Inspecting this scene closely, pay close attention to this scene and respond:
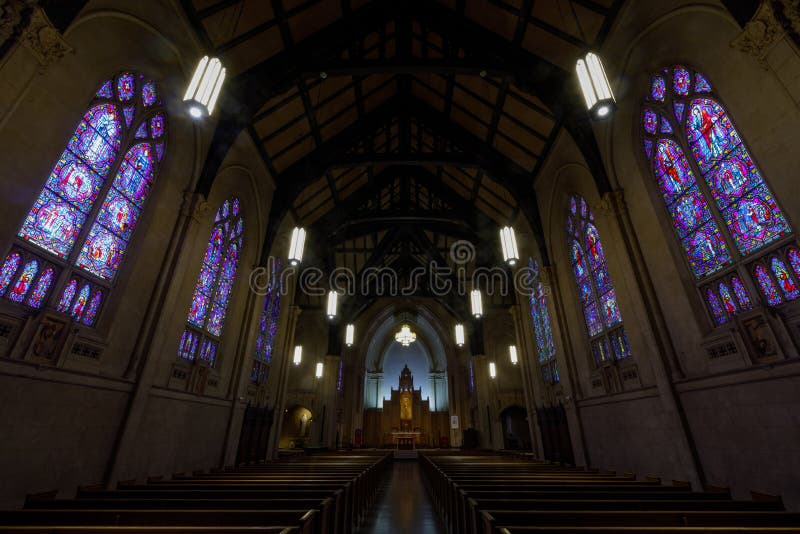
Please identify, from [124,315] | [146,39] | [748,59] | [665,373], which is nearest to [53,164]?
[124,315]

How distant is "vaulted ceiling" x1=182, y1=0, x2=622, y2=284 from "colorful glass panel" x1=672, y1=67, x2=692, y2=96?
6.78ft

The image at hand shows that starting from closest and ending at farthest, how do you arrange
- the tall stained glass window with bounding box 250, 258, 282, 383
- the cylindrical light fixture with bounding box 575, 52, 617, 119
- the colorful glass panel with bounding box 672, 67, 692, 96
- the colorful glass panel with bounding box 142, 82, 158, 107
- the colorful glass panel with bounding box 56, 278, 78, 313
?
the cylindrical light fixture with bounding box 575, 52, 617, 119 < the colorful glass panel with bounding box 56, 278, 78, 313 < the colorful glass panel with bounding box 672, 67, 692, 96 < the colorful glass panel with bounding box 142, 82, 158, 107 < the tall stained glass window with bounding box 250, 258, 282, 383

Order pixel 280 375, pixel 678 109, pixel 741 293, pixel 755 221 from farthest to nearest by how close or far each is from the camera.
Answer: pixel 280 375 → pixel 678 109 → pixel 741 293 → pixel 755 221

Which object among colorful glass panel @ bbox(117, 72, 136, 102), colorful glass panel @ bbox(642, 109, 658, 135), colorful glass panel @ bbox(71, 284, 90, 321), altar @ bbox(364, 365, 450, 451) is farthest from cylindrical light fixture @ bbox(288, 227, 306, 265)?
altar @ bbox(364, 365, 450, 451)

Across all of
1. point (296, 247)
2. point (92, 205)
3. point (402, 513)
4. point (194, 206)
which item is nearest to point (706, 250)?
point (402, 513)

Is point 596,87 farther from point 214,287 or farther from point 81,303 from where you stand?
point 214,287

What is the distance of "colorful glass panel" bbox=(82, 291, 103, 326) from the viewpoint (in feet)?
21.0

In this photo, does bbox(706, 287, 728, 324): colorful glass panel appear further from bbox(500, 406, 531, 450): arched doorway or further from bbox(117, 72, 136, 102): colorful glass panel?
bbox(500, 406, 531, 450): arched doorway

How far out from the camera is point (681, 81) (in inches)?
273

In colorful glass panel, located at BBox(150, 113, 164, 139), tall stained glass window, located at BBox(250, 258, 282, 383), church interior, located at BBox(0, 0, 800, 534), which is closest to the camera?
church interior, located at BBox(0, 0, 800, 534)

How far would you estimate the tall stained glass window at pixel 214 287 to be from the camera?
371 inches

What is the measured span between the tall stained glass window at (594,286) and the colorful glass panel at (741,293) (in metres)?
3.07

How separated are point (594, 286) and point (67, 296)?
12683mm

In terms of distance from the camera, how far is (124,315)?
276 inches
